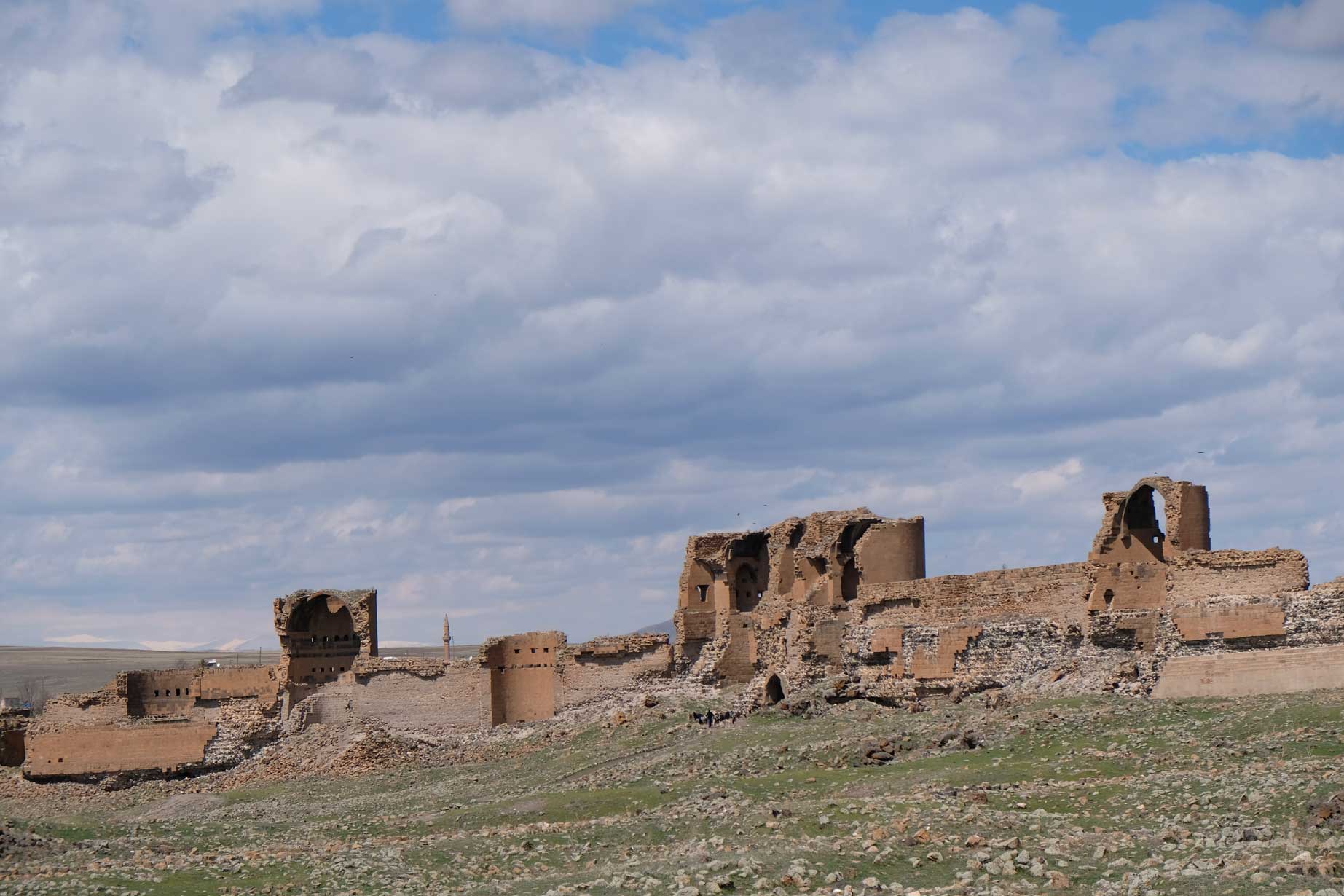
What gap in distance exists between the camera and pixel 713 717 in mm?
44906

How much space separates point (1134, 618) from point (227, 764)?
28595 millimetres

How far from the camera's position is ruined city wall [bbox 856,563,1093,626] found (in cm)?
4047

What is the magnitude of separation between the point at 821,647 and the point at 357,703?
15116 mm

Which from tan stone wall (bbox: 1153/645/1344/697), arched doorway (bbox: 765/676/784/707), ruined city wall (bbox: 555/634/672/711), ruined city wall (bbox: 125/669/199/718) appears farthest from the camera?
ruined city wall (bbox: 125/669/199/718)

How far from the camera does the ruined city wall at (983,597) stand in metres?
40.5

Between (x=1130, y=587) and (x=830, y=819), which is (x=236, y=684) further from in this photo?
(x=830, y=819)

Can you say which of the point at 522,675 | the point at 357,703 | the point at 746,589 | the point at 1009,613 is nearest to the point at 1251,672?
the point at 1009,613

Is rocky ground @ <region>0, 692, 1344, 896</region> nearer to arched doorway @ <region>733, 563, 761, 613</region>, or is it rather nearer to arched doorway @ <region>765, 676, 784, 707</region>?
arched doorway @ <region>765, 676, 784, 707</region>

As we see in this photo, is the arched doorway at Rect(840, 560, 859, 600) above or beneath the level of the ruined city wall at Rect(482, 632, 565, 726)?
above

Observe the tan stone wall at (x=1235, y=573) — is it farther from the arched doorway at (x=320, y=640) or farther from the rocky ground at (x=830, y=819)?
the arched doorway at (x=320, y=640)

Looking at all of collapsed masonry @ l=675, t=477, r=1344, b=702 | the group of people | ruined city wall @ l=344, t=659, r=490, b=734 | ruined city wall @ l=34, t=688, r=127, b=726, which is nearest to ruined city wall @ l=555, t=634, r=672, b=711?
collapsed masonry @ l=675, t=477, r=1344, b=702

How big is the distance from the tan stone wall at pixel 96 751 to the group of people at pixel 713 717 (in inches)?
688

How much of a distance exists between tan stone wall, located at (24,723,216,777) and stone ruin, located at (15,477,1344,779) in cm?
5

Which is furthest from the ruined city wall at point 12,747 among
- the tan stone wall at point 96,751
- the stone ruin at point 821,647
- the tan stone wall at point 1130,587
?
the tan stone wall at point 1130,587
